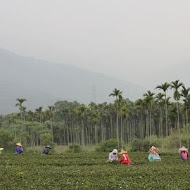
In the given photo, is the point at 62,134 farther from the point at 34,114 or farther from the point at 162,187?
the point at 162,187

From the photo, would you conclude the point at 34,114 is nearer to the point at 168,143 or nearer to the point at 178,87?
the point at 168,143

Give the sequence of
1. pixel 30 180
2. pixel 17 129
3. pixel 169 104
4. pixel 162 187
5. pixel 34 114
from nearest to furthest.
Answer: pixel 162 187
pixel 30 180
pixel 169 104
pixel 17 129
pixel 34 114

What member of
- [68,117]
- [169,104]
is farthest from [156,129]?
[169,104]

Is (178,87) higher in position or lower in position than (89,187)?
higher

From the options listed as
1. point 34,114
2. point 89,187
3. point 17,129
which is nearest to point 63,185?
point 89,187

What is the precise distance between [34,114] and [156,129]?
40535 mm

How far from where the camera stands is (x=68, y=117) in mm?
111125

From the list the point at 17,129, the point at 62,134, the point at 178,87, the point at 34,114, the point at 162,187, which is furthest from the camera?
the point at 62,134

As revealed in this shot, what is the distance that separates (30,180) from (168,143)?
51.7 meters

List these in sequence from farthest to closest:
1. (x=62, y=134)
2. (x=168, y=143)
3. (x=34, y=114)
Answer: (x=62, y=134)
(x=34, y=114)
(x=168, y=143)

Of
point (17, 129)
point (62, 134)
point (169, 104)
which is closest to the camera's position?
point (169, 104)

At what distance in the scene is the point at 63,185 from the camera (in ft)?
43.4

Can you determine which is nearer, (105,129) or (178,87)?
(178,87)

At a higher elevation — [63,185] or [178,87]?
[178,87]
